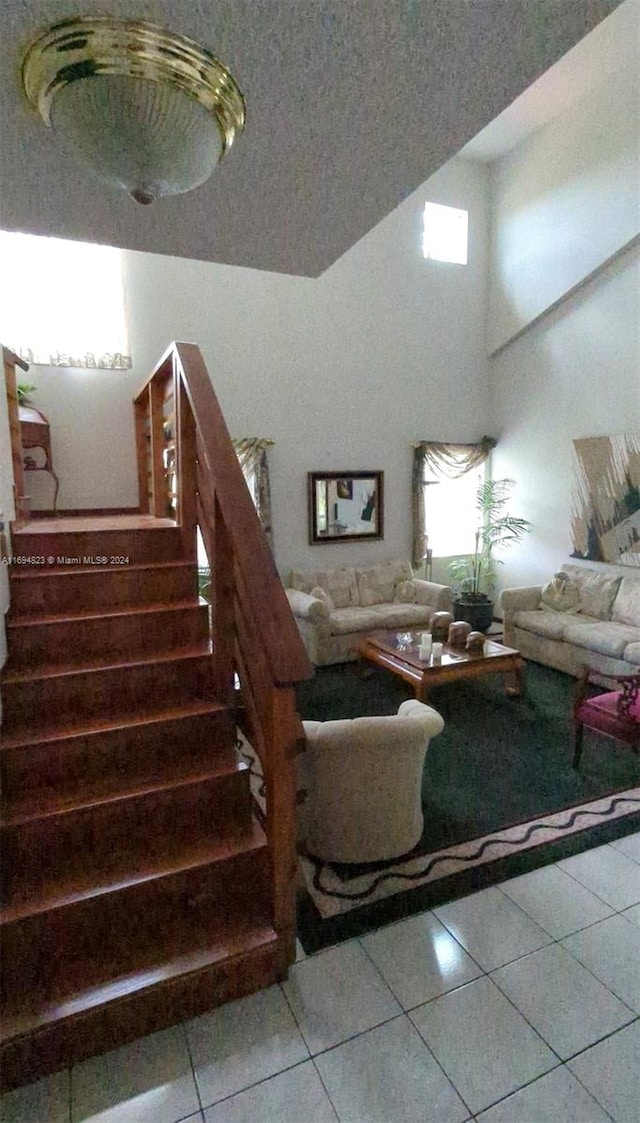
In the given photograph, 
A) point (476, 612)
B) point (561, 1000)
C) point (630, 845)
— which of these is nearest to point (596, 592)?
point (476, 612)

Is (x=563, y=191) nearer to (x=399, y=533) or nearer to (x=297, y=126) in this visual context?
(x=399, y=533)

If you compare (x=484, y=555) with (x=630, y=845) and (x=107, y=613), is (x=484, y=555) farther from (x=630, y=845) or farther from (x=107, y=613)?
(x=107, y=613)

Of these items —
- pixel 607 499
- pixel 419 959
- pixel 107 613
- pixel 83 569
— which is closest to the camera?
pixel 419 959

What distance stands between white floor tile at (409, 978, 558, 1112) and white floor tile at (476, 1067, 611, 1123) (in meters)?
0.02

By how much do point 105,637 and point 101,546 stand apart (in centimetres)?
53

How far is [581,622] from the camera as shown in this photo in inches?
183

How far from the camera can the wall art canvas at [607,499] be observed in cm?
493

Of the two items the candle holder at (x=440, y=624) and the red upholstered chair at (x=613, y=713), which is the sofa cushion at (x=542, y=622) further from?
the red upholstered chair at (x=613, y=713)

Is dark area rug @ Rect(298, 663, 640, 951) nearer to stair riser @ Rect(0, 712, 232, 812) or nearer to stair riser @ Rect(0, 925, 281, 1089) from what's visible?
stair riser @ Rect(0, 925, 281, 1089)

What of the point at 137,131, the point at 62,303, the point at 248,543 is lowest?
the point at 248,543

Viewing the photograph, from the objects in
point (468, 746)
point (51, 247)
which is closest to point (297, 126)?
point (468, 746)

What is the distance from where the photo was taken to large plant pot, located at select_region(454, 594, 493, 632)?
5852 millimetres

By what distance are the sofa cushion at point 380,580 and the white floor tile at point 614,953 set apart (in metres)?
3.61

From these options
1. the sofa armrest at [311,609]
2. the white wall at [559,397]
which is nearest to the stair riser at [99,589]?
the sofa armrest at [311,609]
